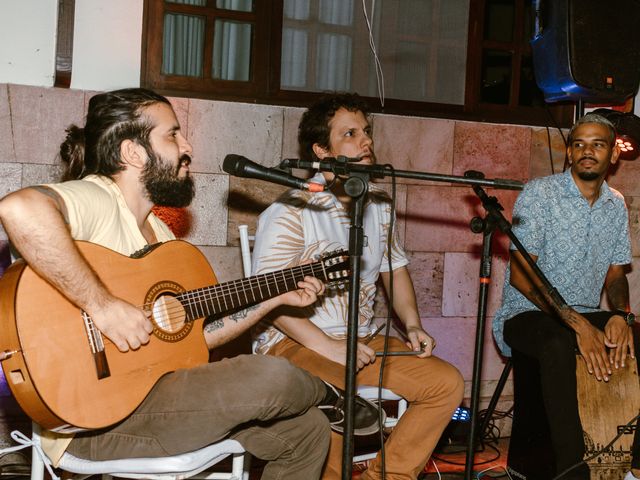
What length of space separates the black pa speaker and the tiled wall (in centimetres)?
34

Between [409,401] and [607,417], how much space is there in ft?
2.77

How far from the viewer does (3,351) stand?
2004 mm

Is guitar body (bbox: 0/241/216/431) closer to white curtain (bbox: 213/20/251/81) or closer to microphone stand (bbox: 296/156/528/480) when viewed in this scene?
microphone stand (bbox: 296/156/528/480)

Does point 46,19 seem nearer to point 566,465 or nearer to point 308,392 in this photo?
point 308,392

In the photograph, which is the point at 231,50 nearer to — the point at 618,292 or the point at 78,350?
the point at 78,350

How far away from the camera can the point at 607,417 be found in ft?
10.5

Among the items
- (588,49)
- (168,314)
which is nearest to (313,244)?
(168,314)

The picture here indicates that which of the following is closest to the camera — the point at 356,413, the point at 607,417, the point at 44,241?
the point at 44,241

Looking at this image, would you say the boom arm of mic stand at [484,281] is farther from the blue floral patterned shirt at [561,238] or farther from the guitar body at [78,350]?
the blue floral patterned shirt at [561,238]

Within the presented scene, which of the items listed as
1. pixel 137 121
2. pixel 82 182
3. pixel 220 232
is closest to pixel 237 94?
pixel 220 232

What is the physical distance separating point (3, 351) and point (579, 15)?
3070mm

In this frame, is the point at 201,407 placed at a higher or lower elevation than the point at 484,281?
lower

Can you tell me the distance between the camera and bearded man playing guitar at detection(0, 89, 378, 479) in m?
2.06

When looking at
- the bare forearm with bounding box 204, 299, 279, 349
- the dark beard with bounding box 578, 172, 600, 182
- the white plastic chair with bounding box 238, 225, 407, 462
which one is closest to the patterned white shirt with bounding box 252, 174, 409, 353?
the white plastic chair with bounding box 238, 225, 407, 462
